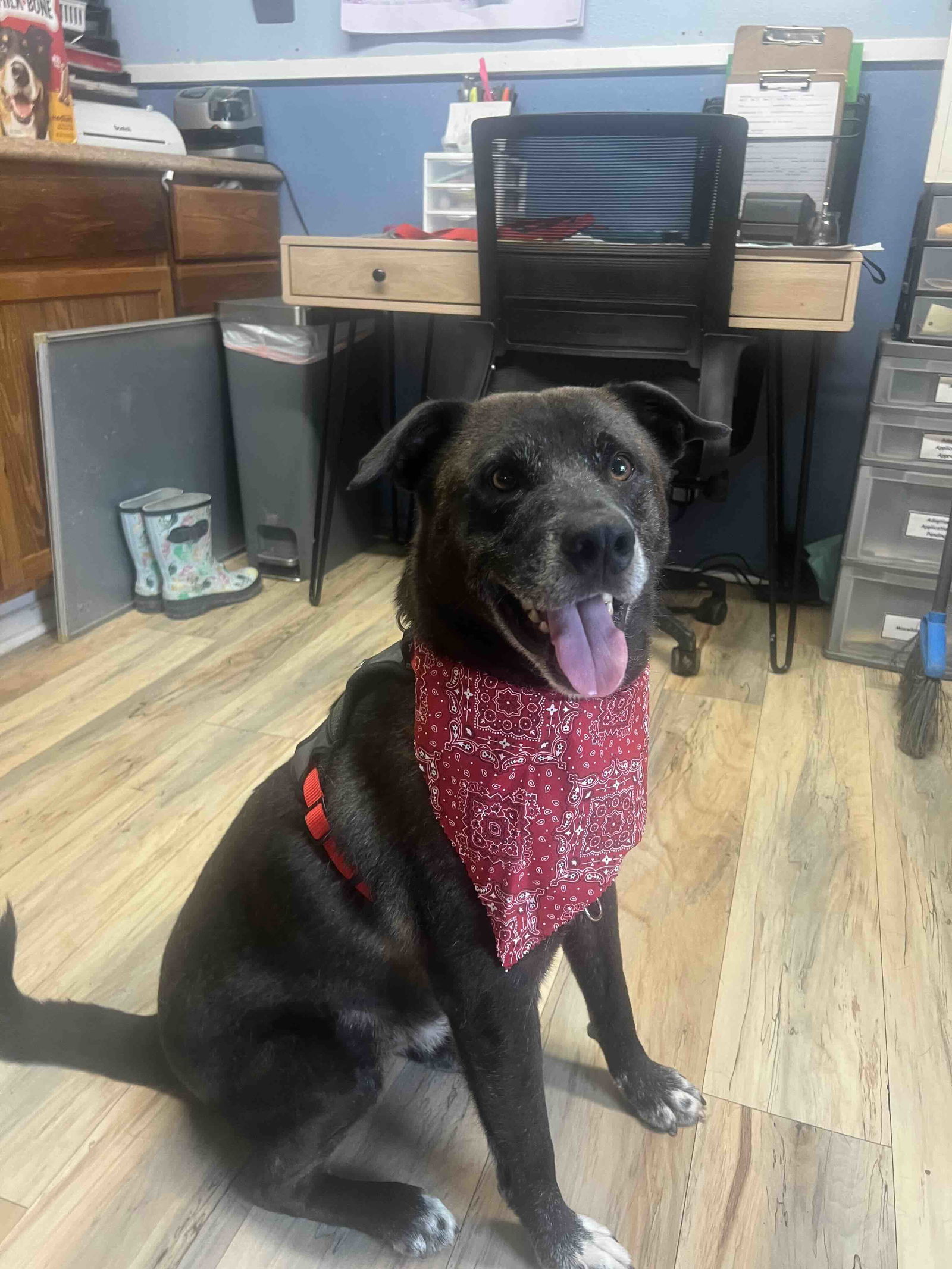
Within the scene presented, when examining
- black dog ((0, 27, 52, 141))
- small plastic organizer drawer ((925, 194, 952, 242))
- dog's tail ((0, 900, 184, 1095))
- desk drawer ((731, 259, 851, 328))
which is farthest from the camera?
black dog ((0, 27, 52, 141))

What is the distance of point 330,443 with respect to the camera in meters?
2.57

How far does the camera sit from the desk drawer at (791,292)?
180 centimetres

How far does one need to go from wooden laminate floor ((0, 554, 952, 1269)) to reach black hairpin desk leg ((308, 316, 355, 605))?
0.49m

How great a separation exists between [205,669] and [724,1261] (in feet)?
5.36

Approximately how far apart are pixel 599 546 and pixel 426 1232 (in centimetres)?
77

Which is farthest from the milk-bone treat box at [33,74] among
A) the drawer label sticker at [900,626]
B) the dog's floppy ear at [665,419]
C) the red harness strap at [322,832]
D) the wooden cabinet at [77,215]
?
the drawer label sticker at [900,626]

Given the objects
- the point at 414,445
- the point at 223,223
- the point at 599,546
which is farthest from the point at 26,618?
the point at 599,546

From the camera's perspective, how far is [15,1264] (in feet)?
3.03

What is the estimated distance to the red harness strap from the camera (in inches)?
35.0

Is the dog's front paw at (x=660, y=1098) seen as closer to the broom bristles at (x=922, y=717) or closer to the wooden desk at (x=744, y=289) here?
the broom bristles at (x=922, y=717)

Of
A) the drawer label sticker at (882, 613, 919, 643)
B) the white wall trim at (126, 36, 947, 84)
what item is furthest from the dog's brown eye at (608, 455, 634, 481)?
the white wall trim at (126, 36, 947, 84)

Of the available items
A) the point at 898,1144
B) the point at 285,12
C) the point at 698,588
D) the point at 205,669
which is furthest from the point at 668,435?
the point at 285,12

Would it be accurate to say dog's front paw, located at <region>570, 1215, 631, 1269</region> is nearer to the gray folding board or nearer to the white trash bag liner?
the gray folding board

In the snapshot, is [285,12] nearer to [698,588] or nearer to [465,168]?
[465,168]
